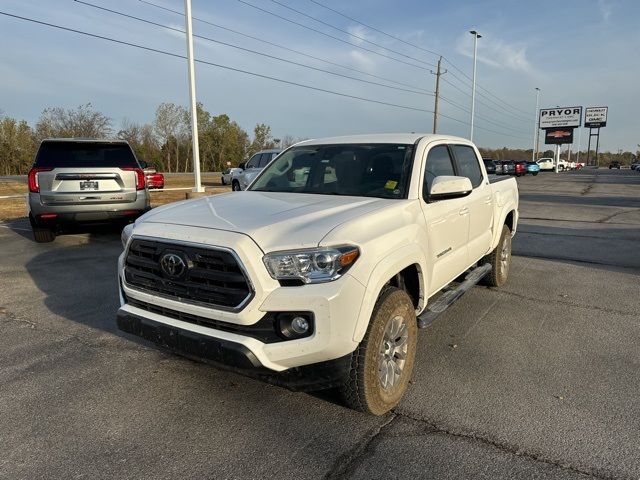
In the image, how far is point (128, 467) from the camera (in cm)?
256

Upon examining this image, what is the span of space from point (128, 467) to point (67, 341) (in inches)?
84.6

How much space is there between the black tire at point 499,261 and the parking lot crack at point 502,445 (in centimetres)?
325

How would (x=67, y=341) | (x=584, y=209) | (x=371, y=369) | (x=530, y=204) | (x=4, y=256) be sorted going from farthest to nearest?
(x=530, y=204) < (x=584, y=209) < (x=4, y=256) < (x=67, y=341) < (x=371, y=369)

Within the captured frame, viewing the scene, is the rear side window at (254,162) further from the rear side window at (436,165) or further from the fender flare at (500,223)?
the rear side window at (436,165)

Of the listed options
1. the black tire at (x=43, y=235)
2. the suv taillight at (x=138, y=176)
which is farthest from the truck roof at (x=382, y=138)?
the black tire at (x=43, y=235)

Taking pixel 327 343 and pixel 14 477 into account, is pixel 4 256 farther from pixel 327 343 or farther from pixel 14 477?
pixel 327 343

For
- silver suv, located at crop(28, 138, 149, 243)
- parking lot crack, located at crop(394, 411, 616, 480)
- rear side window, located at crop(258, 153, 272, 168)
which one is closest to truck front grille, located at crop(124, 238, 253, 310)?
parking lot crack, located at crop(394, 411, 616, 480)

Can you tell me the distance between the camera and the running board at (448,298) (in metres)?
3.63

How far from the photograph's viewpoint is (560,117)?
76688mm

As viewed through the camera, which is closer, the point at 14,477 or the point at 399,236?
the point at 14,477

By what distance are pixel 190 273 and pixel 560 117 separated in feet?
283

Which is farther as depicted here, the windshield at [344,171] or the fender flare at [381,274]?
the windshield at [344,171]

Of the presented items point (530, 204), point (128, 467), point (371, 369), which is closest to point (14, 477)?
point (128, 467)

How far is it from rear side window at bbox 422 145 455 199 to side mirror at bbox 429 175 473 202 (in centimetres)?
15
